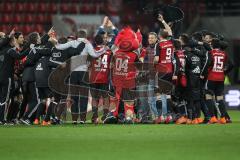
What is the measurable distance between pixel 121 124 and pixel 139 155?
5.47m

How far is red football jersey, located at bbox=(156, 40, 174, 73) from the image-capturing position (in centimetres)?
1478

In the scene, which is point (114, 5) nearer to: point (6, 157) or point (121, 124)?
point (121, 124)

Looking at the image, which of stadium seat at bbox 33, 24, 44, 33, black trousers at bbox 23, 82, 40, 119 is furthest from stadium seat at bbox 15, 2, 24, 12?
black trousers at bbox 23, 82, 40, 119

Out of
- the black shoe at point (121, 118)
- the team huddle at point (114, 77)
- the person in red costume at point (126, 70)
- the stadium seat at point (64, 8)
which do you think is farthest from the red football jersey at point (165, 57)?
the stadium seat at point (64, 8)

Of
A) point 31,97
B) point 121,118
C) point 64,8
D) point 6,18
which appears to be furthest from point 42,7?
point 121,118

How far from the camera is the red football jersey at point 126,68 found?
1473cm

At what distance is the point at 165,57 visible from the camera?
14.9m

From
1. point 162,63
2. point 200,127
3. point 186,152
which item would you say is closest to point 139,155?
point 186,152

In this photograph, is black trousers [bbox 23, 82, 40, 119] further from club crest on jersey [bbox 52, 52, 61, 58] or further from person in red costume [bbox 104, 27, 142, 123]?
person in red costume [bbox 104, 27, 142, 123]

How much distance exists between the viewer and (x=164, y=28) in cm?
1561

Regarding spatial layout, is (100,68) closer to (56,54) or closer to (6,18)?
(56,54)

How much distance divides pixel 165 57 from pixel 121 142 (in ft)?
13.6

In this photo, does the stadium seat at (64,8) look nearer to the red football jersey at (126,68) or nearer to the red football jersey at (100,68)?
the red football jersey at (100,68)

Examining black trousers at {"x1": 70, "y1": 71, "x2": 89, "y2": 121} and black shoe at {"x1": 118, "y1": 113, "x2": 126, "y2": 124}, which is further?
black shoe at {"x1": 118, "y1": 113, "x2": 126, "y2": 124}
